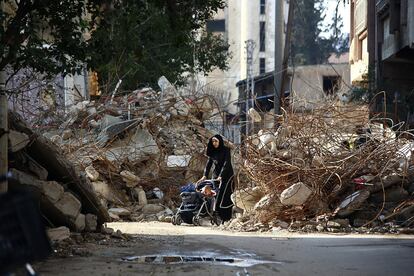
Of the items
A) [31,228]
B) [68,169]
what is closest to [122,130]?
[68,169]

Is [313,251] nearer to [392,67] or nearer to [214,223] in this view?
[214,223]

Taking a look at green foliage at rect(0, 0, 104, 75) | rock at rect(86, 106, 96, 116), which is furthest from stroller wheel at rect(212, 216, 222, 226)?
green foliage at rect(0, 0, 104, 75)

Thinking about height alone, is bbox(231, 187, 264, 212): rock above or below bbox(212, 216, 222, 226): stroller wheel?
above

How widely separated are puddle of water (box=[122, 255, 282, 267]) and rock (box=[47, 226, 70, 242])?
117 cm

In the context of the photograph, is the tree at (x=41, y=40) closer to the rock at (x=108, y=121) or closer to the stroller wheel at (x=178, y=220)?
the stroller wheel at (x=178, y=220)

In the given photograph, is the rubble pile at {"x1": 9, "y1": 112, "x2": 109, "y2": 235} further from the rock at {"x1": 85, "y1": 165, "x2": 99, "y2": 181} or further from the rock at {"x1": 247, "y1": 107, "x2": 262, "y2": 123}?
the rock at {"x1": 247, "y1": 107, "x2": 262, "y2": 123}

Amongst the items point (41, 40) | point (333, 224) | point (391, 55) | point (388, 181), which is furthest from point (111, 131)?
point (41, 40)

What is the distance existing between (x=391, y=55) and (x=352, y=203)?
37.3ft

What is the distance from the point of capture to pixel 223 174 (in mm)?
15352

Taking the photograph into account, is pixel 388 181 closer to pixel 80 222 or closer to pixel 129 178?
pixel 80 222

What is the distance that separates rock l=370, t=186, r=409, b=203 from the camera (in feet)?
45.6

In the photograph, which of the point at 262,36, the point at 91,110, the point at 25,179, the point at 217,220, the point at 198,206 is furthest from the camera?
the point at 262,36

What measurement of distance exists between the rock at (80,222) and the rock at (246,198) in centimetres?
490

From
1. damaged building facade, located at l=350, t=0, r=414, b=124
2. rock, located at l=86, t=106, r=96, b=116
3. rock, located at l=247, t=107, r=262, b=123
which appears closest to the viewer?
rock, located at l=247, t=107, r=262, b=123
